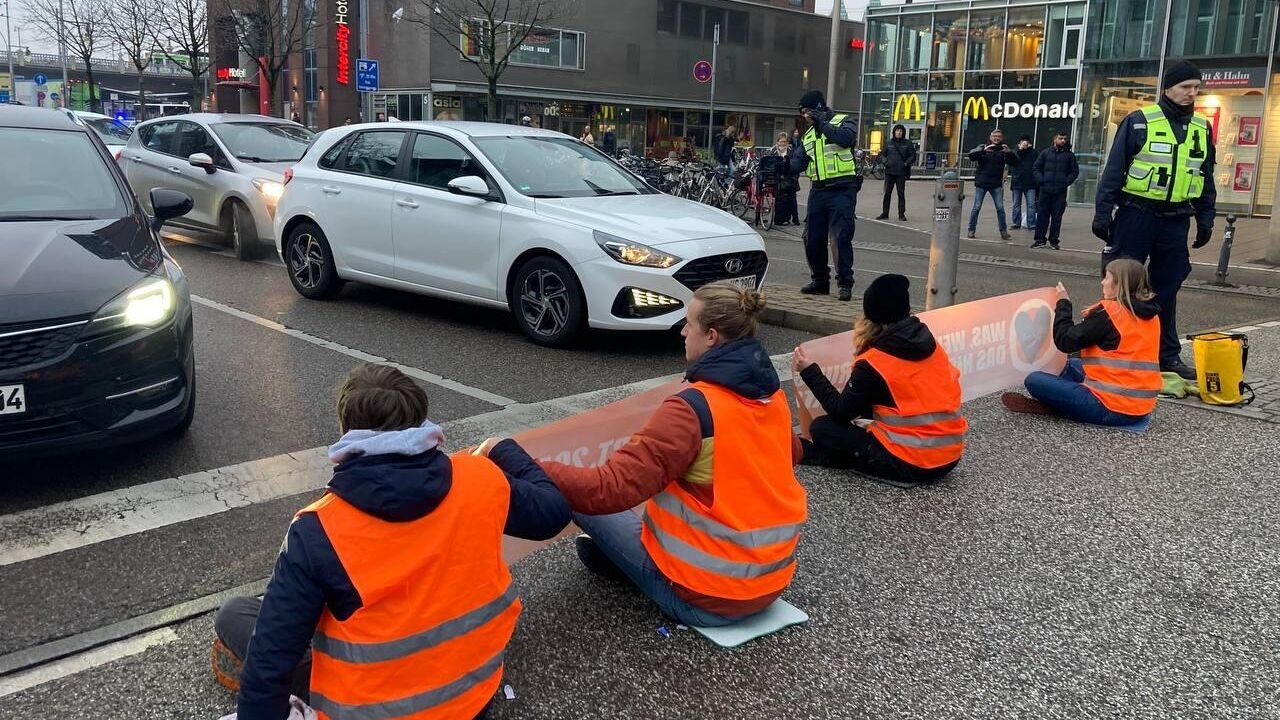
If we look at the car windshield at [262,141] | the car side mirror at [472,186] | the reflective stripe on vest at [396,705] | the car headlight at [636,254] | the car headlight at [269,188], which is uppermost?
the car windshield at [262,141]

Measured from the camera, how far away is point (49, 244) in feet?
15.7

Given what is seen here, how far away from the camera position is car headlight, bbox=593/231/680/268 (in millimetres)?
7391

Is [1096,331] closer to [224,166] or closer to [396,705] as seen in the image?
[396,705]

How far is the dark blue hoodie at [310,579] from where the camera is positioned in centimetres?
233

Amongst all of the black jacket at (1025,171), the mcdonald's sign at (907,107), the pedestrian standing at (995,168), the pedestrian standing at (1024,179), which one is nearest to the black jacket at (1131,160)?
the pedestrian standing at (1024,179)

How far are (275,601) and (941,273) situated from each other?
266 inches

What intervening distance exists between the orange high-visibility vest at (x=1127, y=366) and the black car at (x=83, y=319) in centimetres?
493

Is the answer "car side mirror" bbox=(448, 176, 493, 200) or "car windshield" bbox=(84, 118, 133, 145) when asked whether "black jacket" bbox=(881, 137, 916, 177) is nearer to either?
"car side mirror" bbox=(448, 176, 493, 200)

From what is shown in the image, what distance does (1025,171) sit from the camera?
58.5ft

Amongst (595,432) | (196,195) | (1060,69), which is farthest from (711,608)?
(1060,69)

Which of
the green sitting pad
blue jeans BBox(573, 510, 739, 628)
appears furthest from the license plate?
the green sitting pad

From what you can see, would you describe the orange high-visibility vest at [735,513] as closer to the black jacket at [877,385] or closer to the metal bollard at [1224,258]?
the black jacket at [877,385]

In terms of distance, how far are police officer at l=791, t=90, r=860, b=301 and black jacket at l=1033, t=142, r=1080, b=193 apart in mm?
7544

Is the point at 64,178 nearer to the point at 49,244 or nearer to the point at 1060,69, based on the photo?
the point at 49,244
